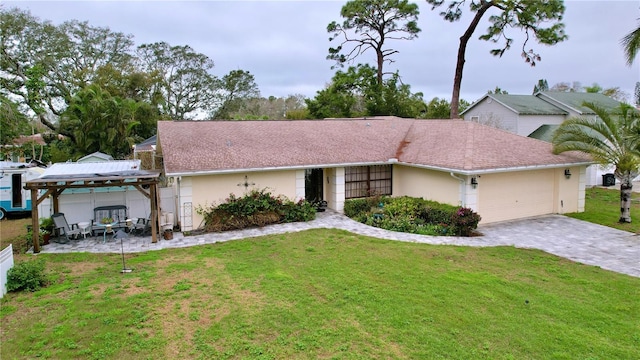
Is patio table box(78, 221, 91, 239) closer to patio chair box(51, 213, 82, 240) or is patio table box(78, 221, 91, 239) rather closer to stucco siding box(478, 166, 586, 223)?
patio chair box(51, 213, 82, 240)

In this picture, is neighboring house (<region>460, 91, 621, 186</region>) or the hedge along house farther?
neighboring house (<region>460, 91, 621, 186</region>)

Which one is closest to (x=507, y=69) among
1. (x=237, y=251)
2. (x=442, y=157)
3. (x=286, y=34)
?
(x=286, y=34)

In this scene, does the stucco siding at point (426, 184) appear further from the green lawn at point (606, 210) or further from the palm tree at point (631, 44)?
the palm tree at point (631, 44)

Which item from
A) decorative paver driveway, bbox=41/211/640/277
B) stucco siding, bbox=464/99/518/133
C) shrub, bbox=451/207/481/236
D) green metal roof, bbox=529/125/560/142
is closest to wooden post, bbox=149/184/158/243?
decorative paver driveway, bbox=41/211/640/277

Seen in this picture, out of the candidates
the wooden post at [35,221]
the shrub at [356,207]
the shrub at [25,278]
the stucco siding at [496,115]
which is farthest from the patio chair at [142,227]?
the stucco siding at [496,115]

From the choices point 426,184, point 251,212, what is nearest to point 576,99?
point 426,184

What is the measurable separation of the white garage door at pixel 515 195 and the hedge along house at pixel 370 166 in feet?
0.14

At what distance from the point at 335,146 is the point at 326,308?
11.3 meters

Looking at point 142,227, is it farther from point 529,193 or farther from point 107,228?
point 529,193

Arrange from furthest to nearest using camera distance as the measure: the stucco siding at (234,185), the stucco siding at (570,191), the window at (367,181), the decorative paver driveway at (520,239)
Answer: the window at (367,181) → the stucco siding at (570,191) → the stucco siding at (234,185) → the decorative paver driveway at (520,239)

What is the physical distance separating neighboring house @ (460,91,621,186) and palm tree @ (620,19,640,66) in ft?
47.4

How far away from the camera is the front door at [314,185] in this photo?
18547 mm

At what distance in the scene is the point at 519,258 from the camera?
1137 centimetres

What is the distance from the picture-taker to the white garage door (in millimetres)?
15469
